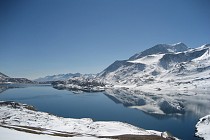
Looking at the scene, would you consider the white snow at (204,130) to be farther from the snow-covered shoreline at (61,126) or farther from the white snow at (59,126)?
the white snow at (59,126)

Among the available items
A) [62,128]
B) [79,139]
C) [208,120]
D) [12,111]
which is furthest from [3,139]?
[208,120]

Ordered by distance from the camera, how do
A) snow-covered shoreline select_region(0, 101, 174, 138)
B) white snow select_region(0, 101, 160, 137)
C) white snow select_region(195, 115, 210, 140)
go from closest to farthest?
snow-covered shoreline select_region(0, 101, 174, 138), white snow select_region(0, 101, 160, 137), white snow select_region(195, 115, 210, 140)

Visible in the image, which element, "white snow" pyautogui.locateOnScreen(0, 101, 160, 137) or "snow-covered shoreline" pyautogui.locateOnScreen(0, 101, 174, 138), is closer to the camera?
"snow-covered shoreline" pyautogui.locateOnScreen(0, 101, 174, 138)

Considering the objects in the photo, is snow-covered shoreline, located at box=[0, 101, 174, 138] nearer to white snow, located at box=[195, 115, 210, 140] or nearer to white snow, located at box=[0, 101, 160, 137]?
white snow, located at box=[0, 101, 160, 137]

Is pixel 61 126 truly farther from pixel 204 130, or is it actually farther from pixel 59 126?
pixel 204 130

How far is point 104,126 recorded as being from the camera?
7756 cm

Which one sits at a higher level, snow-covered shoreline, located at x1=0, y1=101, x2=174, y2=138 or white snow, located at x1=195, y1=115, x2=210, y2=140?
snow-covered shoreline, located at x1=0, y1=101, x2=174, y2=138

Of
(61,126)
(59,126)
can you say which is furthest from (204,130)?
(59,126)

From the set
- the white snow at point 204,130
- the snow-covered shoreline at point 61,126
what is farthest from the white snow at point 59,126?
the white snow at point 204,130

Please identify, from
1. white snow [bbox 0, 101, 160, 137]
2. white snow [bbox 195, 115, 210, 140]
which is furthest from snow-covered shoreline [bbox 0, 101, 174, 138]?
white snow [bbox 195, 115, 210, 140]

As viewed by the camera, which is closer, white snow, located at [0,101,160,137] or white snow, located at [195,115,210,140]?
white snow, located at [0,101,160,137]

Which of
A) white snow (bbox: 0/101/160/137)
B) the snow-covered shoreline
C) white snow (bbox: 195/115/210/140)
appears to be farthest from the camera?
white snow (bbox: 195/115/210/140)

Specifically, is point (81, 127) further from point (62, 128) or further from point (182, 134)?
point (182, 134)

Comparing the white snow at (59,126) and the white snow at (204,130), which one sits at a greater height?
the white snow at (59,126)
